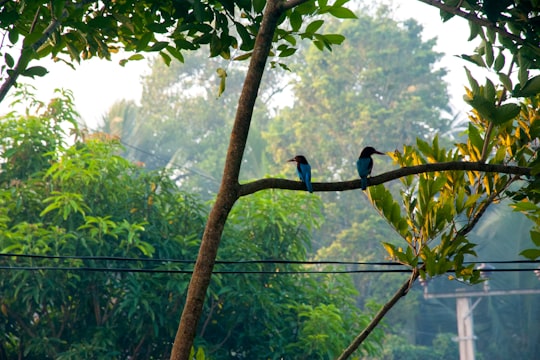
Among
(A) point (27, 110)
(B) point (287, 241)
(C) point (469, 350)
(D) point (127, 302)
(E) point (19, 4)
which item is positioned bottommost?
(C) point (469, 350)

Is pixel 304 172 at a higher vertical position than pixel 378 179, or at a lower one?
higher

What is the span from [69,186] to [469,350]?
661 inches

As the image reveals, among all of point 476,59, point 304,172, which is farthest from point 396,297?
point 476,59

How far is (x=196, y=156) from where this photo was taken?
4344 centimetres

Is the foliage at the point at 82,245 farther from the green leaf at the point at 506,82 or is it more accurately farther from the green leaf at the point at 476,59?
the green leaf at the point at 506,82

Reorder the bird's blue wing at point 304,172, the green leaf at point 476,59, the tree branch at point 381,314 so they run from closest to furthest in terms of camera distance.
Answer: the tree branch at point 381,314 < the green leaf at point 476,59 < the bird's blue wing at point 304,172

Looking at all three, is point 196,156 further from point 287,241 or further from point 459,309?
point 287,241

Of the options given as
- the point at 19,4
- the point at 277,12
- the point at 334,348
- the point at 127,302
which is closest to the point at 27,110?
the point at 127,302

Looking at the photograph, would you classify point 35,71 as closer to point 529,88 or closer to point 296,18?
point 296,18

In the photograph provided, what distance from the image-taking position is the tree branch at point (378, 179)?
4.50m

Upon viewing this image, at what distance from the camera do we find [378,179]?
4762 mm

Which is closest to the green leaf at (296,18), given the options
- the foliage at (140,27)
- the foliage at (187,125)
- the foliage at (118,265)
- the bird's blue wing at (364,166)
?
the foliage at (140,27)

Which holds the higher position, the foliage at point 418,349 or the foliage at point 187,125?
the foliage at point 187,125

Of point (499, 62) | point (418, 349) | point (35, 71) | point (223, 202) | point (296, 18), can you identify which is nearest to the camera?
point (223, 202)
